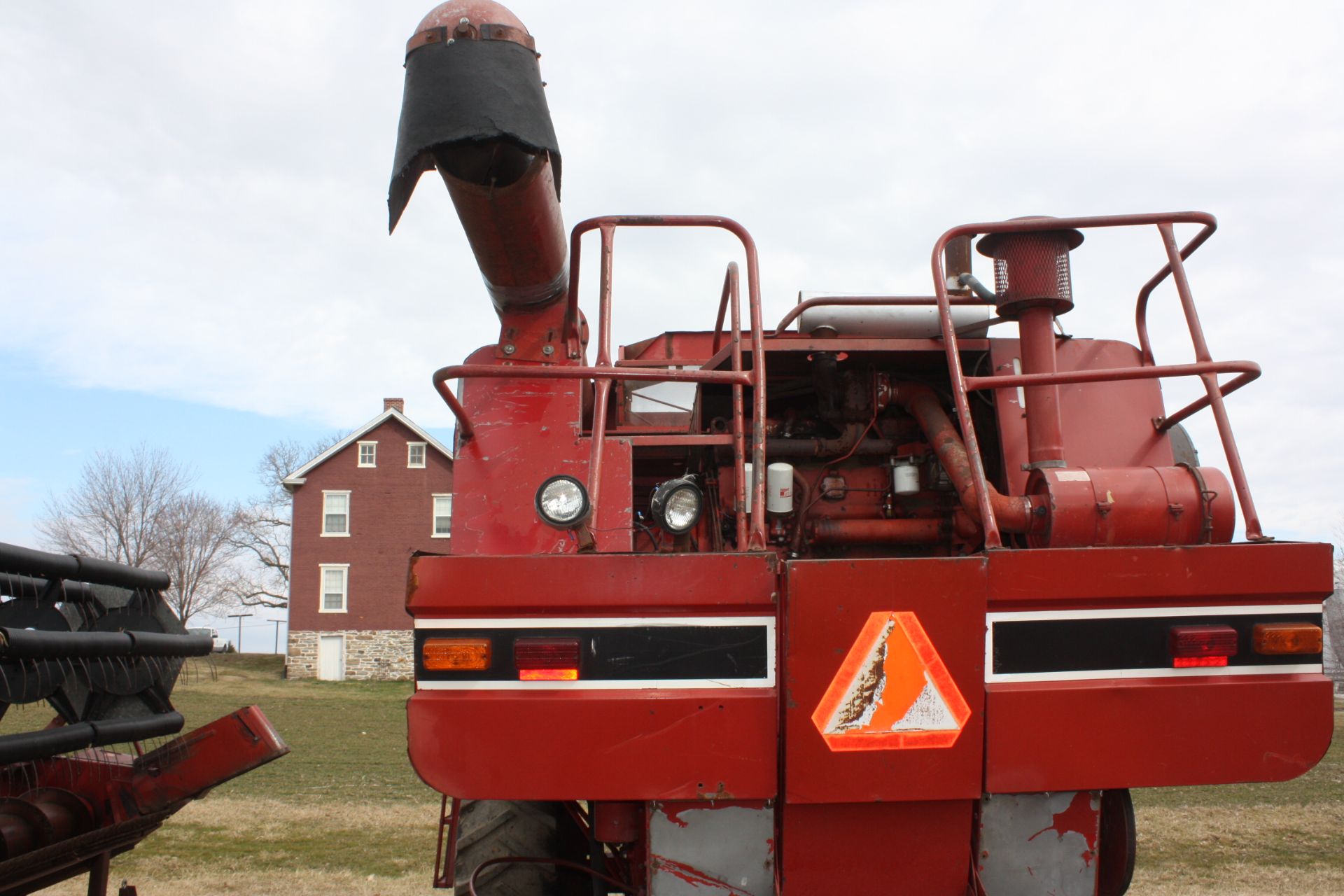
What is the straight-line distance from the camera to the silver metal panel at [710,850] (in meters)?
3.15

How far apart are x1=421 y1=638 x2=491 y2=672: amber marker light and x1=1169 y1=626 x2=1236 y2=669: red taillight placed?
6.65 feet

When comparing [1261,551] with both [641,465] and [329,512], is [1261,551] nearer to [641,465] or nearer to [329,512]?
[641,465]

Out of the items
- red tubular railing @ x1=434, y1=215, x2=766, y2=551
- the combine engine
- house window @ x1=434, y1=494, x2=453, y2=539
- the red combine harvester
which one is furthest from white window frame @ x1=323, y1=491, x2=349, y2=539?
the red combine harvester

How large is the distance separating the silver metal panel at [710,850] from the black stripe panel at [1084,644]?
0.87m

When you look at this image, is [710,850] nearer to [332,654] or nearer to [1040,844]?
[1040,844]

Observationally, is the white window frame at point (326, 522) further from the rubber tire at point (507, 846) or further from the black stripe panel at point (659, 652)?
the black stripe panel at point (659, 652)

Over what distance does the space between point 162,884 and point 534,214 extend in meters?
5.03

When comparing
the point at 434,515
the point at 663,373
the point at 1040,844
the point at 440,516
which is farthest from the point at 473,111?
the point at 434,515

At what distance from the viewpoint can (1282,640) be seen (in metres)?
3.17

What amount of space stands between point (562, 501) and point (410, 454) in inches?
1381

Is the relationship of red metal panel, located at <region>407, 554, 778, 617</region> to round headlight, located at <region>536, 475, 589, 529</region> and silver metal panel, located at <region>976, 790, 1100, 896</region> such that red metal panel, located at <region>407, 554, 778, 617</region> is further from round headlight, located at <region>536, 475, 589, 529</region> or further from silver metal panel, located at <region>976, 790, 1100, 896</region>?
silver metal panel, located at <region>976, 790, 1100, 896</region>

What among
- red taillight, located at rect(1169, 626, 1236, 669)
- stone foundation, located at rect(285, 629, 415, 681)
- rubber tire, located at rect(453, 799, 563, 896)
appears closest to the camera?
red taillight, located at rect(1169, 626, 1236, 669)

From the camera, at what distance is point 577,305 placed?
178 inches

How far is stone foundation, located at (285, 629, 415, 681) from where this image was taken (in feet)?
118
